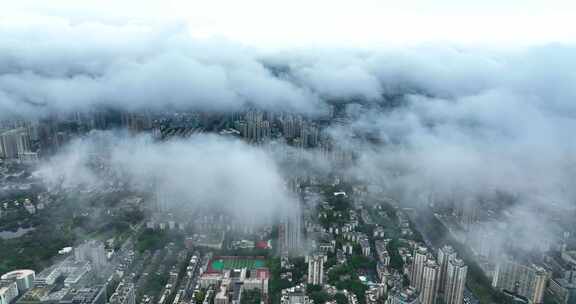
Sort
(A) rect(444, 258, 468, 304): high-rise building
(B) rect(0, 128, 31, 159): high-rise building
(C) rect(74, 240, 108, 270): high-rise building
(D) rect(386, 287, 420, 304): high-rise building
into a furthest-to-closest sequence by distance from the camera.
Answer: (B) rect(0, 128, 31, 159): high-rise building, (C) rect(74, 240, 108, 270): high-rise building, (A) rect(444, 258, 468, 304): high-rise building, (D) rect(386, 287, 420, 304): high-rise building

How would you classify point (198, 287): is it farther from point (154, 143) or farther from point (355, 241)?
point (154, 143)

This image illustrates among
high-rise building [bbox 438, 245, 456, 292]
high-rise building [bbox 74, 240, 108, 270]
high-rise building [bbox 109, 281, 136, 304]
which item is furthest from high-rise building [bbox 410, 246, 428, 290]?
high-rise building [bbox 74, 240, 108, 270]

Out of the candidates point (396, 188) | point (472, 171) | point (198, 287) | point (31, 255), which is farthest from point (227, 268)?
point (472, 171)

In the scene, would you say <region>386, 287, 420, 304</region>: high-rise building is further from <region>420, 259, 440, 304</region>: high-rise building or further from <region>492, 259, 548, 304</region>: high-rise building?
<region>492, 259, 548, 304</region>: high-rise building

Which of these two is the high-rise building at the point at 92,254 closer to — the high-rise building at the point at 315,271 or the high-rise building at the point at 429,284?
the high-rise building at the point at 315,271

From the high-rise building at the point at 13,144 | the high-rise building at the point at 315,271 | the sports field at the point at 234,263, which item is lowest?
the sports field at the point at 234,263

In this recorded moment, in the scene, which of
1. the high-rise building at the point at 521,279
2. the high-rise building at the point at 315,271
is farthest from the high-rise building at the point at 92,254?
the high-rise building at the point at 521,279
